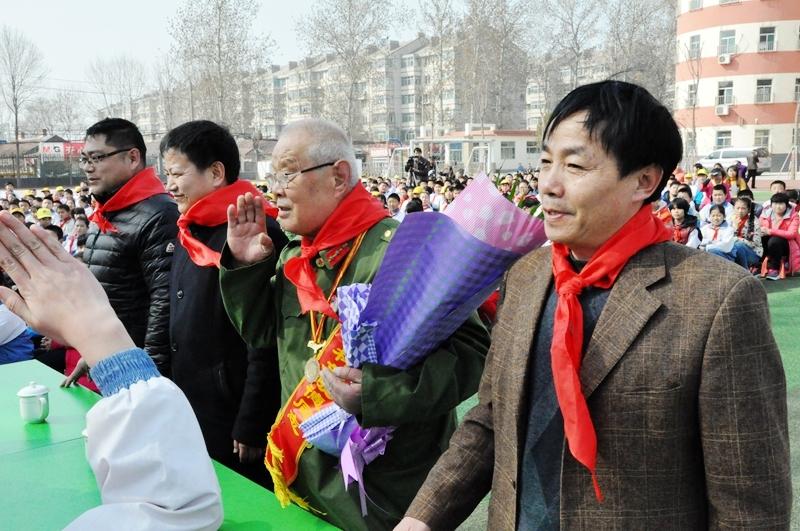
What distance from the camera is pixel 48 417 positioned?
2570 mm

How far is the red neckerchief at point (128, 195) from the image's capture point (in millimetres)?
3229

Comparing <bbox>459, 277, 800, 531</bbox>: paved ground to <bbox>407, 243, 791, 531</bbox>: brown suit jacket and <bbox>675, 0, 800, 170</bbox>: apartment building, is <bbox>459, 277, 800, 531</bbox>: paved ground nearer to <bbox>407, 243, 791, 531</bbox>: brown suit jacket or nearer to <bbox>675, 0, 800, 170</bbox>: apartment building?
<bbox>407, 243, 791, 531</bbox>: brown suit jacket

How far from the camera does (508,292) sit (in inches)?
59.5

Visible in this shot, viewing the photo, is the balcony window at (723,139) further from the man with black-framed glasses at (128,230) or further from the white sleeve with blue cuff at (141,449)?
the white sleeve with blue cuff at (141,449)

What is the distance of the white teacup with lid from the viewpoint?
248 centimetres

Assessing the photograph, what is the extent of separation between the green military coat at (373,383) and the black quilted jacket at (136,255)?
1.02m

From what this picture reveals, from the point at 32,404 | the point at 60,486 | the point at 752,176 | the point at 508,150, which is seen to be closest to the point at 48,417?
the point at 32,404

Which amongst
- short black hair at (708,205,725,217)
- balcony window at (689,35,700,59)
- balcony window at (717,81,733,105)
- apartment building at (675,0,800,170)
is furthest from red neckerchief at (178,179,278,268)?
balcony window at (689,35,700,59)

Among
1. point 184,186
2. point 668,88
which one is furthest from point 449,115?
point 184,186

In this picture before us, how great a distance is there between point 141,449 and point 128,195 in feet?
7.74

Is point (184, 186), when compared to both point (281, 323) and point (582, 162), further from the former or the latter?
point (582, 162)

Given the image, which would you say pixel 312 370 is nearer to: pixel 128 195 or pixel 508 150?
pixel 128 195

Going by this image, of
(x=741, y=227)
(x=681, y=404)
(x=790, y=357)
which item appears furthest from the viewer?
(x=741, y=227)

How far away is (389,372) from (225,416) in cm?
106
